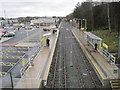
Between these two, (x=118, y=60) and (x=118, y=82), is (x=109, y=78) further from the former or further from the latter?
(x=118, y=60)

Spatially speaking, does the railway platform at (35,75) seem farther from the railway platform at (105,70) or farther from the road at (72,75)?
the railway platform at (105,70)

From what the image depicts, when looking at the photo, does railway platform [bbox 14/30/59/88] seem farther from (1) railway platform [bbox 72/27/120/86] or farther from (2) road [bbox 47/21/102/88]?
(1) railway platform [bbox 72/27/120/86]

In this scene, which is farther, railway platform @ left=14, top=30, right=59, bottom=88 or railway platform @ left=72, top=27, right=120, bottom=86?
railway platform @ left=72, top=27, right=120, bottom=86

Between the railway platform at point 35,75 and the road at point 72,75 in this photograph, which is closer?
the railway platform at point 35,75

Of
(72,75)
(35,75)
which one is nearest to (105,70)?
(72,75)

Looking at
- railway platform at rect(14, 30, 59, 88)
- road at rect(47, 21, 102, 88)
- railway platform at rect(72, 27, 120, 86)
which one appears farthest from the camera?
road at rect(47, 21, 102, 88)

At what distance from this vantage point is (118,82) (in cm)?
935

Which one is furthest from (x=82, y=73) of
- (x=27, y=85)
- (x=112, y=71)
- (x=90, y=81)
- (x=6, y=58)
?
(x=6, y=58)

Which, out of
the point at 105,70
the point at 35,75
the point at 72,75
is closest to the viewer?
the point at 35,75

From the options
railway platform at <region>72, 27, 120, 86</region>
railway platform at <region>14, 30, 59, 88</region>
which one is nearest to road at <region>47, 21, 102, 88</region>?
railway platform at <region>72, 27, 120, 86</region>

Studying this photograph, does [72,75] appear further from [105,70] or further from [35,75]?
[35,75]

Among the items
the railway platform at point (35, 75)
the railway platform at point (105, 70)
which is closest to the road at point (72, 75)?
the railway platform at point (105, 70)

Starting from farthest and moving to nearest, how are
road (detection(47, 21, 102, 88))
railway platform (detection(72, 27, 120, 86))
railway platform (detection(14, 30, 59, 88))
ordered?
road (detection(47, 21, 102, 88))
railway platform (detection(72, 27, 120, 86))
railway platform (detection(14, 30, 59, 88))

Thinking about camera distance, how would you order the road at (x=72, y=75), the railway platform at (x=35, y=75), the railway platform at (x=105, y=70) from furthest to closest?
the road at (x=72, y=75) < the railway platform at (x=105, y=70) < the railway platform at (x=35, y=75)
